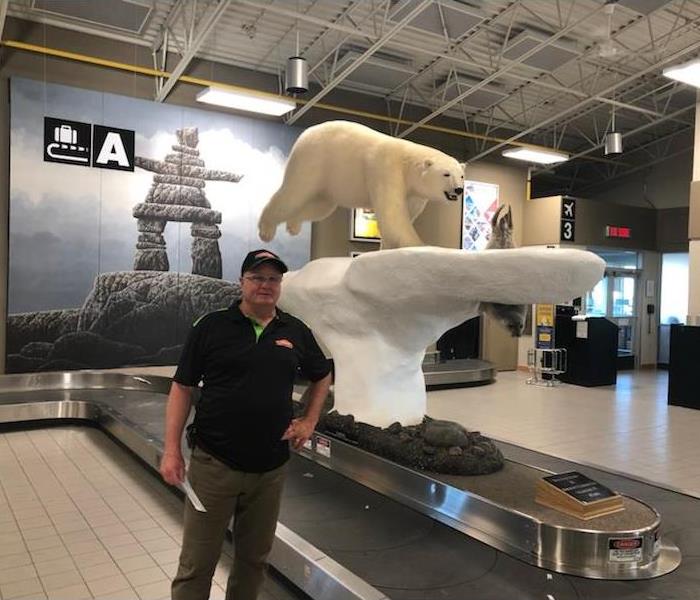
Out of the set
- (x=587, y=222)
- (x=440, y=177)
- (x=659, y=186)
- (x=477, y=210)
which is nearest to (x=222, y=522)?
(x=440, y=177)

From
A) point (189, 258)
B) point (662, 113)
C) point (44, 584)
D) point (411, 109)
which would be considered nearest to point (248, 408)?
point (44, 584)

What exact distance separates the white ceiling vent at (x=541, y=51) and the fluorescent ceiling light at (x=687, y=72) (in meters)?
2.49

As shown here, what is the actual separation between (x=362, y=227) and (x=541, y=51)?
435 cm

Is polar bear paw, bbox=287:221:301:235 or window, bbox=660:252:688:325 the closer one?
polar bear paw, bbox=287:221:301:235

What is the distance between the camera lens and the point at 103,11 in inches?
354

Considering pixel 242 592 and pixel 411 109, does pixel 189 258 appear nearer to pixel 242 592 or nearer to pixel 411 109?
pixel 411 109

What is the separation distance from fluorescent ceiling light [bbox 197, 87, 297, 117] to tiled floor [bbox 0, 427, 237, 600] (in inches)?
202

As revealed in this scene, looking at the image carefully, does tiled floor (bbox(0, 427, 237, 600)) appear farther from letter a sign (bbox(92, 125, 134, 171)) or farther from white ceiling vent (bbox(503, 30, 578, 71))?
white ceiling vent (bbox(503, 30, 578, 71))

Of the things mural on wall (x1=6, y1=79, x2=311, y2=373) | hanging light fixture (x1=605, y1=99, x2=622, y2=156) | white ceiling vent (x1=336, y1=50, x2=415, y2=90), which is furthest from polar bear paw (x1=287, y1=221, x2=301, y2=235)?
hanging light fixture (x1=605, y1=99, x2=622, y2=156)

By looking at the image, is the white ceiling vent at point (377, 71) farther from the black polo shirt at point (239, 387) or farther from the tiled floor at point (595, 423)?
the black polo shirt at point (239, 387)

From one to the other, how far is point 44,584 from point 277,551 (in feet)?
4.16

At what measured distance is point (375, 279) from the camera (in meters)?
4.90

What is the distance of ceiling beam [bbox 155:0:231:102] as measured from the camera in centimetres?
800

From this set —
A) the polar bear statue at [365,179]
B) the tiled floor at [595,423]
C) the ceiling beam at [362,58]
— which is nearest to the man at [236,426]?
the polar bear statue at [365,179]
